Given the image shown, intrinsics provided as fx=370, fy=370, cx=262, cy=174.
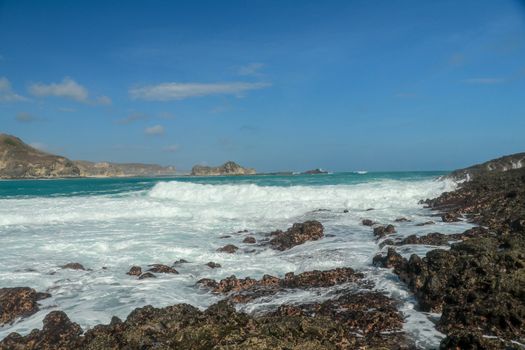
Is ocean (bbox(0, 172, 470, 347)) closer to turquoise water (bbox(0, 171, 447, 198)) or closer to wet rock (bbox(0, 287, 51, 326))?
wet rock (bbox(0, 287, 51, 326))

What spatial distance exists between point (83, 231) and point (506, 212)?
19.4 metres

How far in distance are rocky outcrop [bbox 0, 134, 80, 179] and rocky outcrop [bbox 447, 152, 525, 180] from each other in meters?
141

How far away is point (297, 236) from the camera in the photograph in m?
14.8

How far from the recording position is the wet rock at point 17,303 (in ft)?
26.6

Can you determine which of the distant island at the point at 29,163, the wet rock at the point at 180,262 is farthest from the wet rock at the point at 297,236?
the distant island at the point at 29,163

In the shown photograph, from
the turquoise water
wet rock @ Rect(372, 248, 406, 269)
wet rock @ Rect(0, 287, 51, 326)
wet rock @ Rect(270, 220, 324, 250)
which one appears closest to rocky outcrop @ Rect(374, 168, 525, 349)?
wet rock @ Rect(372, 248, 406, 269)

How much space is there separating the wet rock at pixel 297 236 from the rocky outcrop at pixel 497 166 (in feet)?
73.9

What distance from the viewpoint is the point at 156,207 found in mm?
24641

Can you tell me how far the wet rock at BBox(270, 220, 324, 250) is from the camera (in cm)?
1430

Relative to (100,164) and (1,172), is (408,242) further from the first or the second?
(100,164)

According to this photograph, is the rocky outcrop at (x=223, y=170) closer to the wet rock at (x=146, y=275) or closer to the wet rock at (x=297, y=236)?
the wet rock at (x=297, y=236)

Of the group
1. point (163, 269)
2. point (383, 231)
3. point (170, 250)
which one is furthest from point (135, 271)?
point (383, 231)

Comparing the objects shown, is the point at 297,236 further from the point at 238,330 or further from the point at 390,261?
the point at 238,330

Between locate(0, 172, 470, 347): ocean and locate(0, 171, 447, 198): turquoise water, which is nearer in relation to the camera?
locate(0, 172, 470, 347): ocean
